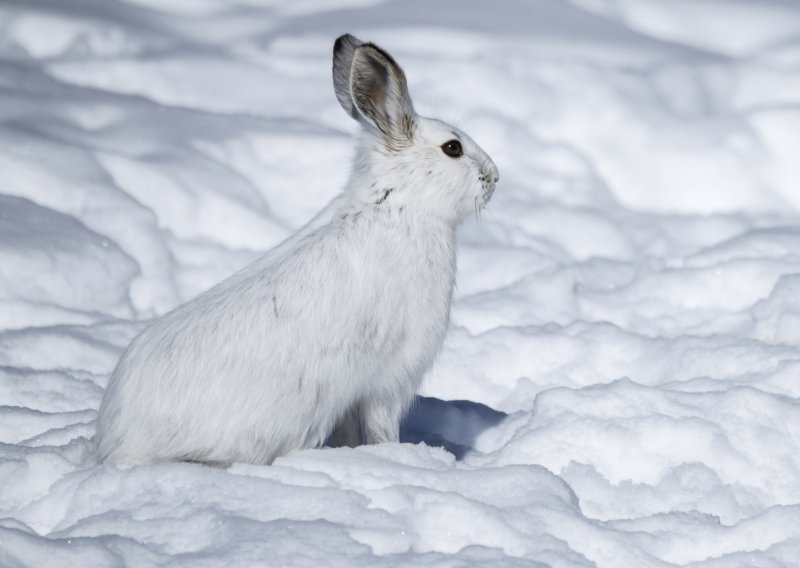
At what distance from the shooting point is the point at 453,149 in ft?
12.8

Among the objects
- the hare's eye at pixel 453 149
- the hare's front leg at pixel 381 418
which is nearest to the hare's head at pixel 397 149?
the hare's eye at pixel 453 149

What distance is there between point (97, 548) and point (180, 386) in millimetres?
529

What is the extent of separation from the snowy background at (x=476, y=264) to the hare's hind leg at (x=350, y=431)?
192 mm

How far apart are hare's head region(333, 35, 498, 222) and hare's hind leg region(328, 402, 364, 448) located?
64 cm

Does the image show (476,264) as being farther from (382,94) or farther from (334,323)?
(334,323)

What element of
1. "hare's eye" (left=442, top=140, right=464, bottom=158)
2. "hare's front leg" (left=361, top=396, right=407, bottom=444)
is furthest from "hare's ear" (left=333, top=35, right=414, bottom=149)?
"hare's front leg" (left=361, top=396, right=407, bottom=444)

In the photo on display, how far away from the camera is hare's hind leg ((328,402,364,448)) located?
371 cm

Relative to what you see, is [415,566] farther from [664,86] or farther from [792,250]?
[664,86]

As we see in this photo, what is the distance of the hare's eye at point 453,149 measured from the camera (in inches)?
153

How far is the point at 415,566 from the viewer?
284cm

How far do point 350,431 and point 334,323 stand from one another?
0.47m

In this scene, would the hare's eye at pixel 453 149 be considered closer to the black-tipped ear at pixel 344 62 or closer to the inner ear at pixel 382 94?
the inner ear at pixel 382 94

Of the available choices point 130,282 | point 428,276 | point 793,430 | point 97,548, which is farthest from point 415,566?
point 130,282

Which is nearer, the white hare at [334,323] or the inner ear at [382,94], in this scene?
the white hare at [334,323]
